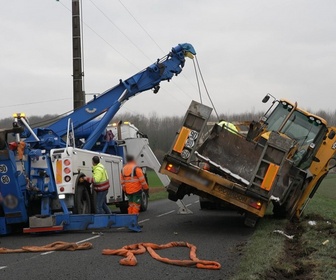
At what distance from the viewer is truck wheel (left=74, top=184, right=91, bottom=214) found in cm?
Result: 1246

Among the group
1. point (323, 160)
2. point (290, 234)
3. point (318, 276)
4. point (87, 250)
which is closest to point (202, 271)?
point (318, 276)

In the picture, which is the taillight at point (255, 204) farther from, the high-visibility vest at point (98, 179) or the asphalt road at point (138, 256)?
the high-visibility vest at point (98, 179)

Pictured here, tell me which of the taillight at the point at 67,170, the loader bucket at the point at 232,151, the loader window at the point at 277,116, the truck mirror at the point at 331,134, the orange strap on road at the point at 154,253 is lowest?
the orange strap on road at the point at 154,253

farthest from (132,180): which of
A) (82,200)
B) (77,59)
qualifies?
(77,59)

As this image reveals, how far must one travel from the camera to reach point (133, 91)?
15719 mm

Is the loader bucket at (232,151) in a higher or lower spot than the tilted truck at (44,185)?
higher

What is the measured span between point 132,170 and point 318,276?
701 centimetres

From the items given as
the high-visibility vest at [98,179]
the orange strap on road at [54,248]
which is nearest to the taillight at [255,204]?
the orange strap on road at [54,248]

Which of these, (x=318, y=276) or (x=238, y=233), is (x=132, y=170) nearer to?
(x=238, y=233)

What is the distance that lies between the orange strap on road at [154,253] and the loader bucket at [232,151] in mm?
2580

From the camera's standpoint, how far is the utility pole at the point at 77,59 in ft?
62.0

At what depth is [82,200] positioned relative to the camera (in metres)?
12.9

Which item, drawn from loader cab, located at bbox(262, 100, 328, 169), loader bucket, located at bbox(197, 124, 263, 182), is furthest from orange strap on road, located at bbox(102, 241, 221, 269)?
loader cab, located at bbox(262, 100, 328, 169)

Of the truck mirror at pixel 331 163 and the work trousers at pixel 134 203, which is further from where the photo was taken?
the truck mirror at pixel 331 163
